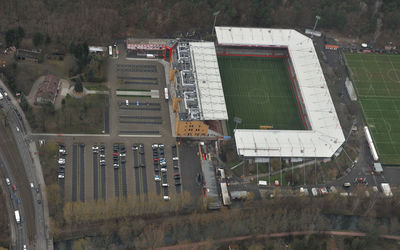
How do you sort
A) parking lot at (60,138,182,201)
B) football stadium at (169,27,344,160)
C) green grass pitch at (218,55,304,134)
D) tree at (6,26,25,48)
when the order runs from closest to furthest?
parking lot at (60,138,182,201) → football stadium at (169,27,344,160) → tree at (6,26,25,48) → green grass pitch at (218,55,304,134)

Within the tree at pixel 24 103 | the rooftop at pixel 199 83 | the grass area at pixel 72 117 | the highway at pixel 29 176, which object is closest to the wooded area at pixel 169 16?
the rooftop at pixel 199 83

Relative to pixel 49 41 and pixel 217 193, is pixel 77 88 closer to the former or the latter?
pixel 49 41

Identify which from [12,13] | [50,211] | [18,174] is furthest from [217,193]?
[12,13]

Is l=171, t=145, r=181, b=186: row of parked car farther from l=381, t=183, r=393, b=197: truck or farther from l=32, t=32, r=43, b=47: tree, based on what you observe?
l=381, t=183, r=393, b=197: truck

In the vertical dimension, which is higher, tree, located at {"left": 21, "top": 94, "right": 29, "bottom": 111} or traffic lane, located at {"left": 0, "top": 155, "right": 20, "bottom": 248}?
tree, located at {"left": 21, "top": 94, "right": 29, "bottom": 111}

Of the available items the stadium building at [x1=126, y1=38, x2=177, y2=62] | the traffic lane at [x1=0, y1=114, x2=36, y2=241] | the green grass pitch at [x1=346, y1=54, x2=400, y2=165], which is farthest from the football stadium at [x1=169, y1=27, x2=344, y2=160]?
the traffic lane at [x1=0, y1=114, x2=36, y2=241]

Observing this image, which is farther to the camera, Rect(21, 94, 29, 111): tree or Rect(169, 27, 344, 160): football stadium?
Rect(169, 27, 344, 160): football stadium
